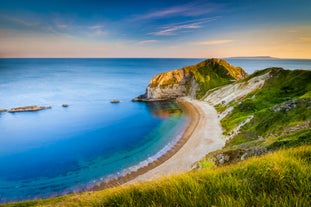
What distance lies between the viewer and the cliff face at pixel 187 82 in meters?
99.2

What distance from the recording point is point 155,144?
156ft

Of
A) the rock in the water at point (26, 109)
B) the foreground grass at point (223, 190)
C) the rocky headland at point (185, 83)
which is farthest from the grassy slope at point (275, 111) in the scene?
the rock in the water at point (26, 109)

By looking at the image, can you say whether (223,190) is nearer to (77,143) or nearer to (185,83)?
(77,143)

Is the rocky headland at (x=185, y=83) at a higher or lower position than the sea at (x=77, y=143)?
higher

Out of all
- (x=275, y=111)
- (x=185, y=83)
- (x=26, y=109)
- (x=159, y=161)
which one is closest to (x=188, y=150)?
(x=159, y=161)

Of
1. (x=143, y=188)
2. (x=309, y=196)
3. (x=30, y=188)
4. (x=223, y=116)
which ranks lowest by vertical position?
(x=30, y=188)

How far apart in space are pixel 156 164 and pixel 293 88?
53815mm

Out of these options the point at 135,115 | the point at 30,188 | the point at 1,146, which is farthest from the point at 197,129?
the point at 1,146

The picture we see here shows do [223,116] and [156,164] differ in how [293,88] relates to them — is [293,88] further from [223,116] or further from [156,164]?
[156,164]

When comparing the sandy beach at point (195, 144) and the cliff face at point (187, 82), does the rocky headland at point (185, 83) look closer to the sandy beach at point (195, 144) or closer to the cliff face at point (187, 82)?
Result: the cliff face at point (187, 82)

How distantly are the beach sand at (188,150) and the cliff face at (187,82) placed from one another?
3408cm

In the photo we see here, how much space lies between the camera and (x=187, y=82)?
10494cm

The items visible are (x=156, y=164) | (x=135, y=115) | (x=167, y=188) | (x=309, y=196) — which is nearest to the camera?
(x=309, y=196)

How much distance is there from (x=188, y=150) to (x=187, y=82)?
68.8m
